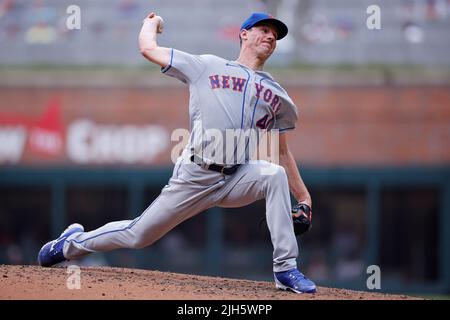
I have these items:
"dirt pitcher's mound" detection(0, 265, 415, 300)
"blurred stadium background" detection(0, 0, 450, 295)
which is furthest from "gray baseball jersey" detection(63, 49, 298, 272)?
"blurred stadium background" detection(0, 0, 450, 295)

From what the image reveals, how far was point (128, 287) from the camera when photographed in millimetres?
4613

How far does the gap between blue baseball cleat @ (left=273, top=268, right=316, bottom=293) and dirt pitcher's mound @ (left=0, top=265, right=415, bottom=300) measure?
0.05 m

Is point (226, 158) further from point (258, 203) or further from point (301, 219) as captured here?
point (258, 203)

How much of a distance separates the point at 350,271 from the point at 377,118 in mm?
2471

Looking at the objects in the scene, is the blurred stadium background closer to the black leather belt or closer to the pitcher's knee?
the black leather belt

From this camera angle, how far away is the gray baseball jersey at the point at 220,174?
462 cm

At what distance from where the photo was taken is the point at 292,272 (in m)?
4.66

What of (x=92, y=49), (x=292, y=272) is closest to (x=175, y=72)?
(x=292, y=272)

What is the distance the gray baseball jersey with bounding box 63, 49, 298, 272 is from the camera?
4617mm

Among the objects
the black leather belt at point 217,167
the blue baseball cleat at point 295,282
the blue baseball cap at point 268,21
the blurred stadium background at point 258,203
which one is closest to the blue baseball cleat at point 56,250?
the black leather belt at point 217,167

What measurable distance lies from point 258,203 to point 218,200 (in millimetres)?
8259

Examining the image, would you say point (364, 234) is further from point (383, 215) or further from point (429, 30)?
point (429, 30)

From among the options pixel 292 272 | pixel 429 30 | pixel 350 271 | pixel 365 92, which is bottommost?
pixel 350 271
